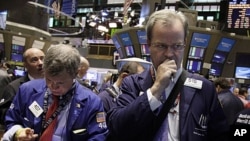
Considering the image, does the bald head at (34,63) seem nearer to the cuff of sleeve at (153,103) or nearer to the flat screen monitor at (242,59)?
the cuff of sleeve at (153,103)

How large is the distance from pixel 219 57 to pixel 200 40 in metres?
1.37

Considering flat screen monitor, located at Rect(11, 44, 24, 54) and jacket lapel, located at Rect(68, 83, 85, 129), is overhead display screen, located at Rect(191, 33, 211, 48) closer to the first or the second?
flat screen monitor, located at Rect(11, 44, 24, 54)

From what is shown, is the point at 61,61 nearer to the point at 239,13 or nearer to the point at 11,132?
the point at 11,132

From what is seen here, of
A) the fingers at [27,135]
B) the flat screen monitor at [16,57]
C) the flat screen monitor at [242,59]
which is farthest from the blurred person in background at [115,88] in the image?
the flat screen monitor at [16,57]

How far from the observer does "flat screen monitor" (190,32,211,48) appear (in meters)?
17.8

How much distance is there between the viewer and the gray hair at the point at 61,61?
2.14 m

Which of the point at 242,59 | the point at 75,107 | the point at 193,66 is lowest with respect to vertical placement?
the point at 193,66

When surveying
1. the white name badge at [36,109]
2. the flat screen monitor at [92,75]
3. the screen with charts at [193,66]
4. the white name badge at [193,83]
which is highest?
the white name badge at [193,83]

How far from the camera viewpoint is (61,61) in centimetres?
215

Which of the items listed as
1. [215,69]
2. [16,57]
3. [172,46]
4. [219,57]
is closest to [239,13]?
[219,57]

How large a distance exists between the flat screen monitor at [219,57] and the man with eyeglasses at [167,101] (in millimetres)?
17055

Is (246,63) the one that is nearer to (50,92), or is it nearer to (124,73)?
(124,73)

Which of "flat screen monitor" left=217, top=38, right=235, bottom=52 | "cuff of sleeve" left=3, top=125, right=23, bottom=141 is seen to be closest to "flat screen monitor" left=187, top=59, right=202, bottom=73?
"flat screen monitor" left=217, top=38, right=235, bottom=52

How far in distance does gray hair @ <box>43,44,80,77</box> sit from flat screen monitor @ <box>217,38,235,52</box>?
54.6 feet
